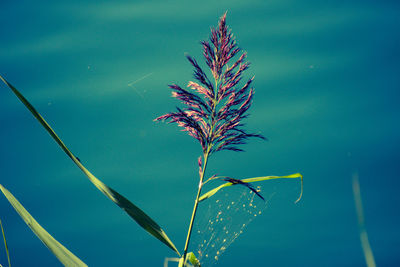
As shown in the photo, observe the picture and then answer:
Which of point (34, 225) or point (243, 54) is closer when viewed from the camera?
point (34, 225)

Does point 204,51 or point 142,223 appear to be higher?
point 204,51

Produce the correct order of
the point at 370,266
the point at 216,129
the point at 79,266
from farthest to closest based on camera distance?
the point at 216,129 < the point at 79,266 < the point at 370,266

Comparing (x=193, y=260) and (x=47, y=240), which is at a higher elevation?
(x=47, y=240)

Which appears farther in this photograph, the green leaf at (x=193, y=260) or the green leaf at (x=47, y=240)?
the green leaf at (x=193, y=260)

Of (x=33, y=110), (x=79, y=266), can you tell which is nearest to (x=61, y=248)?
(x=79, y=266)

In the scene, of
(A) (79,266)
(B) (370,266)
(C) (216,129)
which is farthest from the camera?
(C) (216,129)

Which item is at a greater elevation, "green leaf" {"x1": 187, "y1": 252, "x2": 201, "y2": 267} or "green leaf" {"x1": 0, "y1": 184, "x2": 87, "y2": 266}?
"green leaf" {"x1": 0, "y1": 184, "x2": 87, "y2": 266}

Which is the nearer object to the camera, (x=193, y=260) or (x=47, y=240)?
(x=47, y=240)

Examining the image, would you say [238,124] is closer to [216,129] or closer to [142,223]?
[216,129]

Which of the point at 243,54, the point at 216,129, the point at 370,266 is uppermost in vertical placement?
the point at 243,54

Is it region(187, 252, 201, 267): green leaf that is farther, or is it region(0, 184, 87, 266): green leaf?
region(187, 252, 201, 267): green leaf

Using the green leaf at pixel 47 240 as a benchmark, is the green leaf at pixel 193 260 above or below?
below
